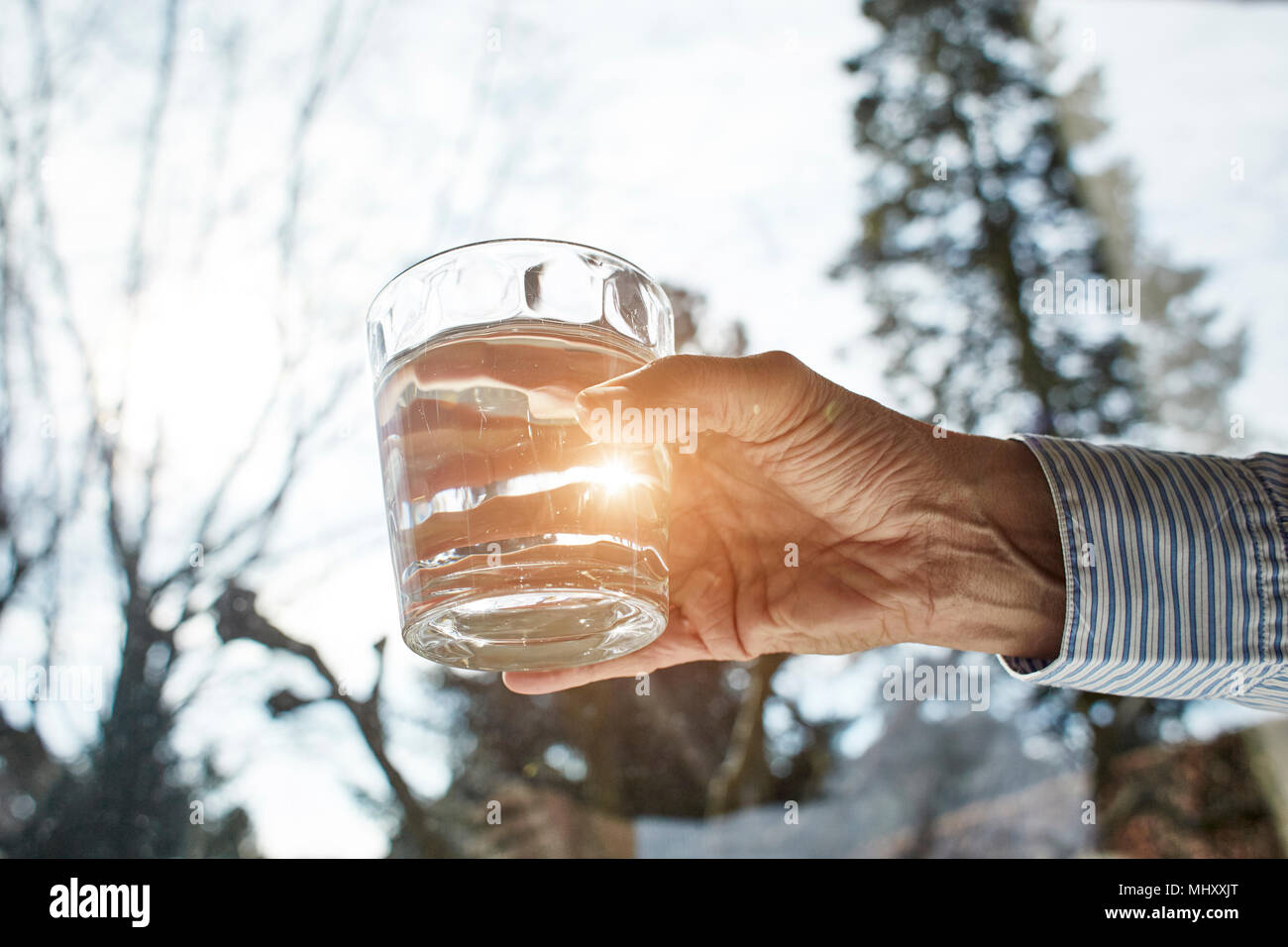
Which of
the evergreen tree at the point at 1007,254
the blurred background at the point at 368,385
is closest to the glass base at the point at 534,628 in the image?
the blurred background at the point at 368,385

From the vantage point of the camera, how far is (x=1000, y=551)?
627mm

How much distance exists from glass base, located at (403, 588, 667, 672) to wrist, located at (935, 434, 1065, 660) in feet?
0.91

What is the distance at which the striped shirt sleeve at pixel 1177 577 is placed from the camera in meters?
0.57

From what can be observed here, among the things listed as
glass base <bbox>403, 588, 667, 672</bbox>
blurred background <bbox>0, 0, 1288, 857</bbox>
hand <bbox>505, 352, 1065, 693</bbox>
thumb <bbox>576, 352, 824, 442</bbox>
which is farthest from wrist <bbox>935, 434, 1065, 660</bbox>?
blurred background <bbox>0, 0, 1288, 857</bbox>

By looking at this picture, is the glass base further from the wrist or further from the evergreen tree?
the evergreen tree

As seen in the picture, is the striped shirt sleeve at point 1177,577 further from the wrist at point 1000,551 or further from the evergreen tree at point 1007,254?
the evergreen tree at point 1007,254

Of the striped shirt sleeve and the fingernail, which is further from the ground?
the fingernail

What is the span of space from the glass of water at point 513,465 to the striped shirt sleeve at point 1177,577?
0.31m

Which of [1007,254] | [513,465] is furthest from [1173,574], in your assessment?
[1007,254]

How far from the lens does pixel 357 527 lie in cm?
218

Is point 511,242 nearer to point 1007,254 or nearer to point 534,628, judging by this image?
point 534,628

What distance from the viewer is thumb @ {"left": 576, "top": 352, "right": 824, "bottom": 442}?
16.4 inches
